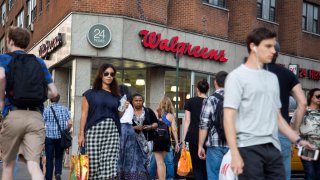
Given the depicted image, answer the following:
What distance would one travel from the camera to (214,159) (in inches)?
321

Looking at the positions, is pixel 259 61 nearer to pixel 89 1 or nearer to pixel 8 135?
pixel 8 135

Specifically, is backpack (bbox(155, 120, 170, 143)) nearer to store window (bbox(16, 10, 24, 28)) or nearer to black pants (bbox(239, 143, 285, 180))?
black pants (bbox(239, 143, 285, 180))

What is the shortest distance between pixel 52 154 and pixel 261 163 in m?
6.66

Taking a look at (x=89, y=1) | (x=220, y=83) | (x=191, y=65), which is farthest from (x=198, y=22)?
(x=220, y=83)

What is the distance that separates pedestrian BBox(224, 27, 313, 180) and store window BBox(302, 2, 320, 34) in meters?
25.8

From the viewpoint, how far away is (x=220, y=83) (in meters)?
8.34

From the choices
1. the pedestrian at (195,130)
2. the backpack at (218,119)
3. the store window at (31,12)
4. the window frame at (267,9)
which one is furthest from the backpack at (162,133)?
the store window at (31,12)

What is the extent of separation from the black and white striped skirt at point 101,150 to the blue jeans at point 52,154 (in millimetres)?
2657

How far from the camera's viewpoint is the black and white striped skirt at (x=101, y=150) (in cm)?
820

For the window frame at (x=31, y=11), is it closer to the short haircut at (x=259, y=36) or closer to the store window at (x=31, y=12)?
the store window at (x=31, y=12)

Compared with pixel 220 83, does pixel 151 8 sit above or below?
above

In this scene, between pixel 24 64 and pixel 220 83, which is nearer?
pixel 24 64

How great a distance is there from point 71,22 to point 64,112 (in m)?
10.1

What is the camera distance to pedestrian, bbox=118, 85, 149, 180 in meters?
9.26
